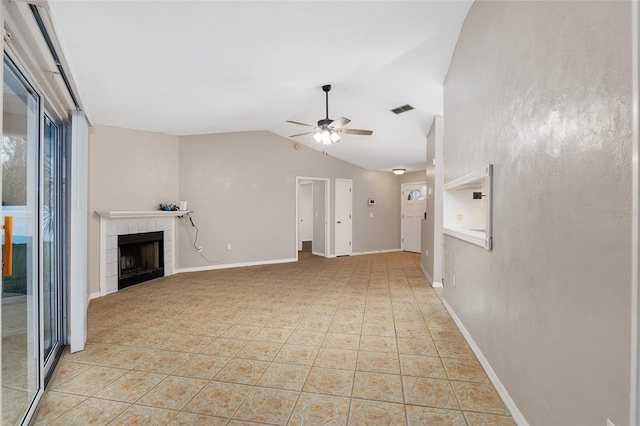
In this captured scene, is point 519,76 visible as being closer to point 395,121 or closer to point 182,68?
point 182,68

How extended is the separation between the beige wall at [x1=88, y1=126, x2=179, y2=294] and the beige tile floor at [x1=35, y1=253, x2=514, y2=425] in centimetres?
128

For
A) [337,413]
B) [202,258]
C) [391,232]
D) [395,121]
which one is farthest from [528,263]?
[391,232]

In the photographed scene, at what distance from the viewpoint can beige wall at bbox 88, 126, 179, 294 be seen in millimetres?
4387

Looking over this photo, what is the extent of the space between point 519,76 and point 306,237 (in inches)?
371

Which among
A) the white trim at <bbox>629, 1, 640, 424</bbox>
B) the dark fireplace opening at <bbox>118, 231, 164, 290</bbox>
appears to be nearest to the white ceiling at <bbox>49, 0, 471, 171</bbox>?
the dark fireplace opening at <bbox>118, 231, 164, 290</bbox>

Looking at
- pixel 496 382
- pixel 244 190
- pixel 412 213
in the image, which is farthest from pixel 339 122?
pixel 412 213

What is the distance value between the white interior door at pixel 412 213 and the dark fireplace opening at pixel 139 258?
664 centimetres

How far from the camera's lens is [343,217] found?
8.24 meters

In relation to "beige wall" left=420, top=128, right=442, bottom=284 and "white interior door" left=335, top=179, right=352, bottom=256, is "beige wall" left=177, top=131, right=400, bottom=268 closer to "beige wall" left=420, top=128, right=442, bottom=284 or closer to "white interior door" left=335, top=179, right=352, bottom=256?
"white interior door" left=335, top=179, right=352, bottom=256

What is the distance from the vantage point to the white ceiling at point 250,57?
2.36 meters

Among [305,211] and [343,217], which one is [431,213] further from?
[305,211]

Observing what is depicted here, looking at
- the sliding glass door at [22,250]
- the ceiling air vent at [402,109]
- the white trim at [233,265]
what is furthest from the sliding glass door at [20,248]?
the ceiling air vent at [402,109]

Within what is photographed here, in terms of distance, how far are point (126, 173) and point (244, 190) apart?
225 cm

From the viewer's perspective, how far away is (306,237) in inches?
430
